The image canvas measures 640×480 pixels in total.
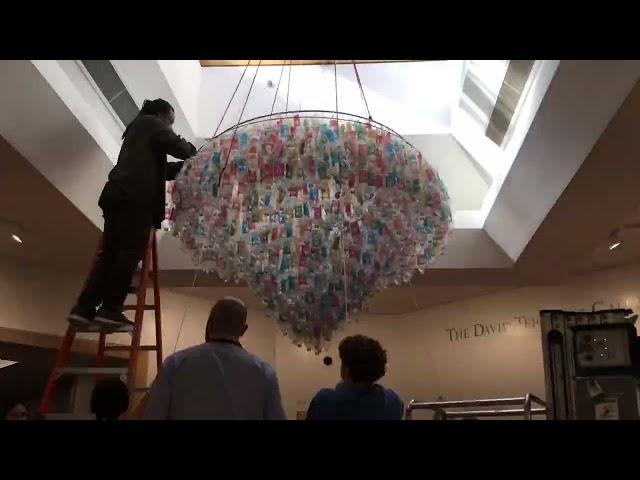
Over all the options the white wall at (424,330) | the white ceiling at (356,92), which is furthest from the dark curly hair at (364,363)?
the white wall at (424,330)

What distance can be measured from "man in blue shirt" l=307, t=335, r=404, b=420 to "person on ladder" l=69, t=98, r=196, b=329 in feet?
4.11

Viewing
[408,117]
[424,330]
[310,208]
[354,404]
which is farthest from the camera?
[424,330]

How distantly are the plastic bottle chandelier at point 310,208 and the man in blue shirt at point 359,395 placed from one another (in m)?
1.11

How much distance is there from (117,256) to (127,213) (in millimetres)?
223

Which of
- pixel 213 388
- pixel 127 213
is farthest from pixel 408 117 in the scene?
pixel 213 388

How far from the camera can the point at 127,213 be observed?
3.13m

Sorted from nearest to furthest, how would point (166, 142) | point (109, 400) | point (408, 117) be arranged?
point (109, 400) < point (166, 142) < point (408, 117)

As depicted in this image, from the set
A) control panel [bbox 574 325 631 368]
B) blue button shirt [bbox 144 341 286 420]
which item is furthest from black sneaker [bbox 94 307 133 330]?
control panel [bbox 574 325 631 368]

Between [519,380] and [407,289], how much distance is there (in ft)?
5.36

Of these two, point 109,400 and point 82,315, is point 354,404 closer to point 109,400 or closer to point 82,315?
point 109,400

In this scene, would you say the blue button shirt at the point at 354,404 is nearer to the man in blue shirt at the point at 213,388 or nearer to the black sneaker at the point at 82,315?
the man in blue shirt at the point at 213,388

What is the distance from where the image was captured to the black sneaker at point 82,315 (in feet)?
9.32
